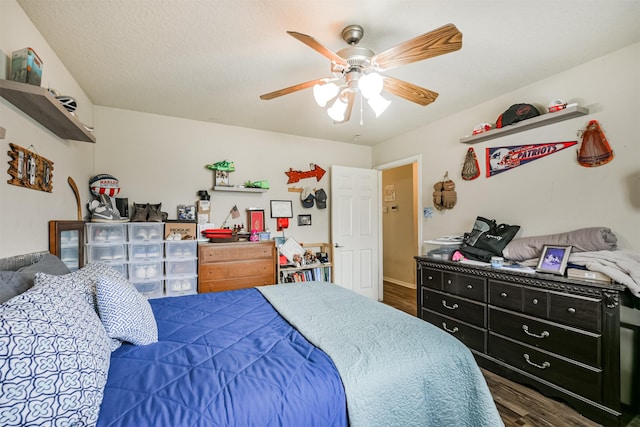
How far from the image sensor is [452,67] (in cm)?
226

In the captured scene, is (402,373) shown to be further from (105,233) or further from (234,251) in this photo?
(105,233)

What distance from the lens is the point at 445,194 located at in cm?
330

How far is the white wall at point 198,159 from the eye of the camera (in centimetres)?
312

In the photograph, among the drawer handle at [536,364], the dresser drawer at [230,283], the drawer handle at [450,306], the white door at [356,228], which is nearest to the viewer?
the drawer handle at [536,364]

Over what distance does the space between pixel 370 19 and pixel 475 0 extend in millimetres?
572

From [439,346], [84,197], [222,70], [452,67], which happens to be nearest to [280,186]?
[222,70]

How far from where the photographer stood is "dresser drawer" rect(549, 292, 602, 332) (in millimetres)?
1835

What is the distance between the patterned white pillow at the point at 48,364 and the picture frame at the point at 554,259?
270cm

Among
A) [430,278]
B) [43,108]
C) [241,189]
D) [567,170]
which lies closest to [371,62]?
[43,108]

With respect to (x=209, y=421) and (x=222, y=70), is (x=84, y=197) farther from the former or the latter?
(x=209, y=421)

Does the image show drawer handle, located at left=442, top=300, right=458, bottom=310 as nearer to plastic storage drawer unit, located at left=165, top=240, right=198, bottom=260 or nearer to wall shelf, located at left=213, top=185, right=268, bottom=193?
wall shelf, located at left=213, top=185, right=268, bottom=193

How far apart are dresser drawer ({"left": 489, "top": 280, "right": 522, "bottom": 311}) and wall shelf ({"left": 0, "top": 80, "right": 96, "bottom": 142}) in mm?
3197

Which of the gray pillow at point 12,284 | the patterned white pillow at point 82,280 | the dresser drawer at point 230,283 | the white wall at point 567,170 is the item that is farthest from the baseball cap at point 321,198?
the gray pillow at point 12,284

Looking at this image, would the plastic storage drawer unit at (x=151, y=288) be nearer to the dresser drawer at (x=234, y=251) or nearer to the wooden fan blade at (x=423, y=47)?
the dresser drawer at (x=234, y=251)
